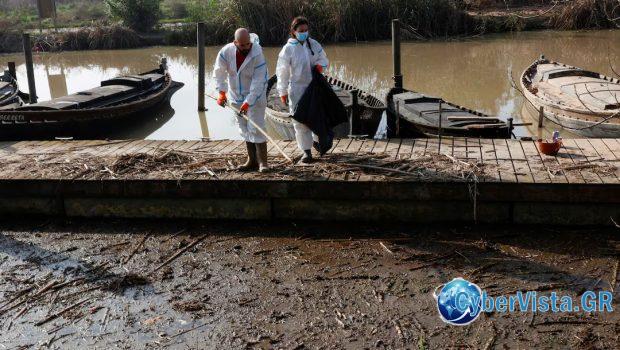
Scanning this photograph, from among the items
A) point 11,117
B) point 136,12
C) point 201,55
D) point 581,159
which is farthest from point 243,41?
point 136,12

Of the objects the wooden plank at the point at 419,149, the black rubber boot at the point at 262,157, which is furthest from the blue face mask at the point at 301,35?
the wooden plank at the point at 419,149

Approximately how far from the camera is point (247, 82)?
22.3 ft

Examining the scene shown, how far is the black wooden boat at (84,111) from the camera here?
38.0 ft

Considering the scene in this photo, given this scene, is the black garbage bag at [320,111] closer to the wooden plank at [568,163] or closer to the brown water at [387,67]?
the wooden plank at [568,163]

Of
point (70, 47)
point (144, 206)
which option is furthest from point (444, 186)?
point (70, 47)

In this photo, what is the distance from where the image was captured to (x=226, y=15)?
95.1ft

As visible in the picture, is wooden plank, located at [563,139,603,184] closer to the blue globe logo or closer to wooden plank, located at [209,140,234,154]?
the blue globe logo

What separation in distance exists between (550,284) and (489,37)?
2453 centimetres

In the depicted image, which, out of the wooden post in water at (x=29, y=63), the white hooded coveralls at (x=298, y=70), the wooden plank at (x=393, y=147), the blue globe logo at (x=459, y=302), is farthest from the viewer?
the wooden post in water at (x=29, y=63)

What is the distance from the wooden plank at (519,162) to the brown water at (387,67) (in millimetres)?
5434

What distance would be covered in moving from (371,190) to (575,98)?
7.34 meters

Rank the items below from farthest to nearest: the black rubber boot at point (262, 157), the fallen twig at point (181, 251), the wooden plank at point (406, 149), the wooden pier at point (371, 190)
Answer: the wooden plank at point (406, 149) < the black rubber boot at point (262, 157) < the wooden pier at point (371, 190) < the fallen twig at point (181, 251)

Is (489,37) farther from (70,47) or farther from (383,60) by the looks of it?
(70,47)

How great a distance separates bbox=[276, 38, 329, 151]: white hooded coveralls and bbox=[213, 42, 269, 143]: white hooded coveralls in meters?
0.30
